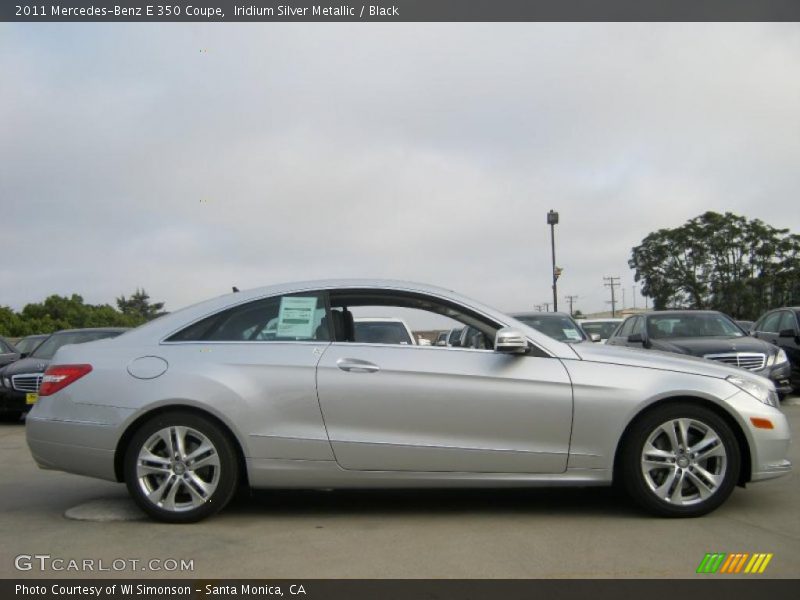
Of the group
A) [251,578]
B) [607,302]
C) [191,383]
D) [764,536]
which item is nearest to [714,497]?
[764,536]

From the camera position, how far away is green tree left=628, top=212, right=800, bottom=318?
61.1m

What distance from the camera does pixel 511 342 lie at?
5.00 metres

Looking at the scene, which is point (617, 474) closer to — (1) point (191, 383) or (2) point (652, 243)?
(1) point (191, 383)

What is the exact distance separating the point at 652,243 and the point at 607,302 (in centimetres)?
4097

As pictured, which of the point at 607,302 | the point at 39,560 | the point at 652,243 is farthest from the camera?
the point at 607,302

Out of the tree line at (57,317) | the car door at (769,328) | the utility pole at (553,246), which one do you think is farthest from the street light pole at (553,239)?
the tree line at (57,317)

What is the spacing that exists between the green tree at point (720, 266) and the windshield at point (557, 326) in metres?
53.0

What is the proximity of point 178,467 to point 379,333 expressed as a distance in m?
1.56

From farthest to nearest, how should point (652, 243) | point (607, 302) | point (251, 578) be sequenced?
1. point (607, 302)
2. point (652, 243)
3. point (251, 578)

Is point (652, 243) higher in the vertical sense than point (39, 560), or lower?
higher

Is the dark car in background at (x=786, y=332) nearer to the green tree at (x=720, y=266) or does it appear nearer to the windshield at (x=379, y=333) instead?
the windshield at (x=379, y=333)

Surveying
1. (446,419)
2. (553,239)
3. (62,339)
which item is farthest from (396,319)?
(553,239)

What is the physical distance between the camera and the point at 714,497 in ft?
16.6
